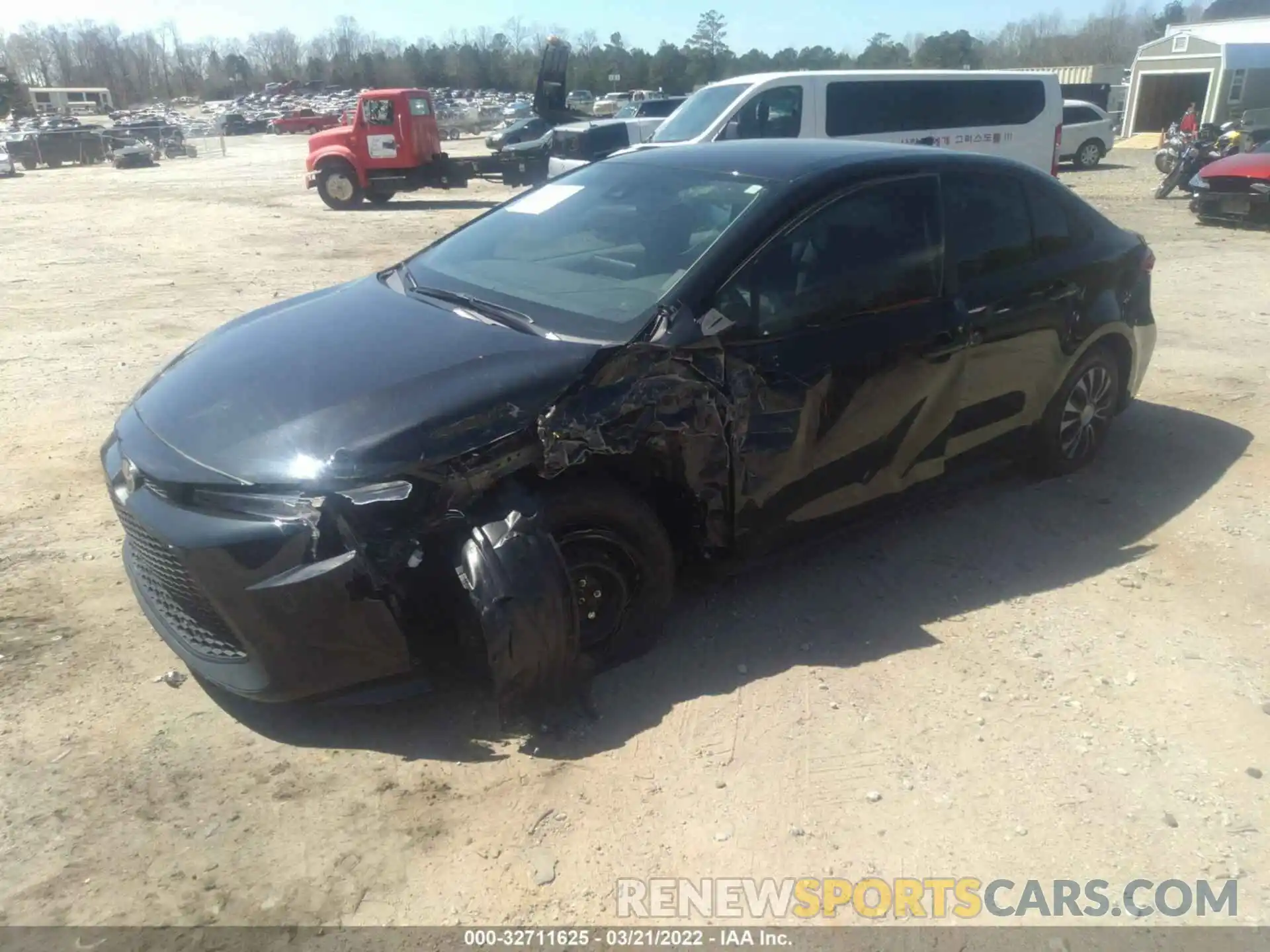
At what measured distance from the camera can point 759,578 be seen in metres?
3.97

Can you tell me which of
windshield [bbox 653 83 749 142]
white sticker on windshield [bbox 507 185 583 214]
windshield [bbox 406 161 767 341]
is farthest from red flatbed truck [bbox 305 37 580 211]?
windshield [bbox 406 161 767 341]

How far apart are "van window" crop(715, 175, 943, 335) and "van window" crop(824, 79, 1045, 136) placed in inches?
366

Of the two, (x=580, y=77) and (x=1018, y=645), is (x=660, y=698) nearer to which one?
(x=1018, y=645)

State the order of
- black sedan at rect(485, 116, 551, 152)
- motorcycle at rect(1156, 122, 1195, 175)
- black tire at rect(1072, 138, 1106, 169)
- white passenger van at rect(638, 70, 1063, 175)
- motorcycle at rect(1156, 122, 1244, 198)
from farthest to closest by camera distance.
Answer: black sedan at rect(485, 116, 551, 152) → black tire at rect(1072, 138, 1106, 169) → motorcycle at rect(1156, 122, 1195, 175) → motorcycle at rect(1156, 122, 1244, 198) → white passenger van at rect(638, 70, 1063, 175)

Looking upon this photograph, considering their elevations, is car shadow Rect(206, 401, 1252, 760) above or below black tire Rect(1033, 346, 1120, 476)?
below

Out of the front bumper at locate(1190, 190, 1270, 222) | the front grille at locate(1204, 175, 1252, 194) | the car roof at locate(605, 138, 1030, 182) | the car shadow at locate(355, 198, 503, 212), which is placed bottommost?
the car shadow at locate(355, 198, 503, 212)

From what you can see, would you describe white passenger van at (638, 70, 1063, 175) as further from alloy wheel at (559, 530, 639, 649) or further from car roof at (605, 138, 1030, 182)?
alloy wheel at (559, 530, 639, 649)

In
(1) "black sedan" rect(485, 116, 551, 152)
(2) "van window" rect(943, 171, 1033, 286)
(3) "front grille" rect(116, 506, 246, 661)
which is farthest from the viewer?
(1) "black sedan" rect(485, 116, 551, 152)

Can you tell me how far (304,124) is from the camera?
53156 mm

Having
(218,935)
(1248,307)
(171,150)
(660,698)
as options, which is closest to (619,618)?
(660,698)

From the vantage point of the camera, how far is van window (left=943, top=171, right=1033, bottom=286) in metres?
4.05

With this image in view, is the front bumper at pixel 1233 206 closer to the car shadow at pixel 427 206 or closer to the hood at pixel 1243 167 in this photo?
the hood at pixel 1243 167

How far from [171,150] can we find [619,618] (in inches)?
1625

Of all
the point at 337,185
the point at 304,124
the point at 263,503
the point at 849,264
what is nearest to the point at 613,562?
the point at 263,503
